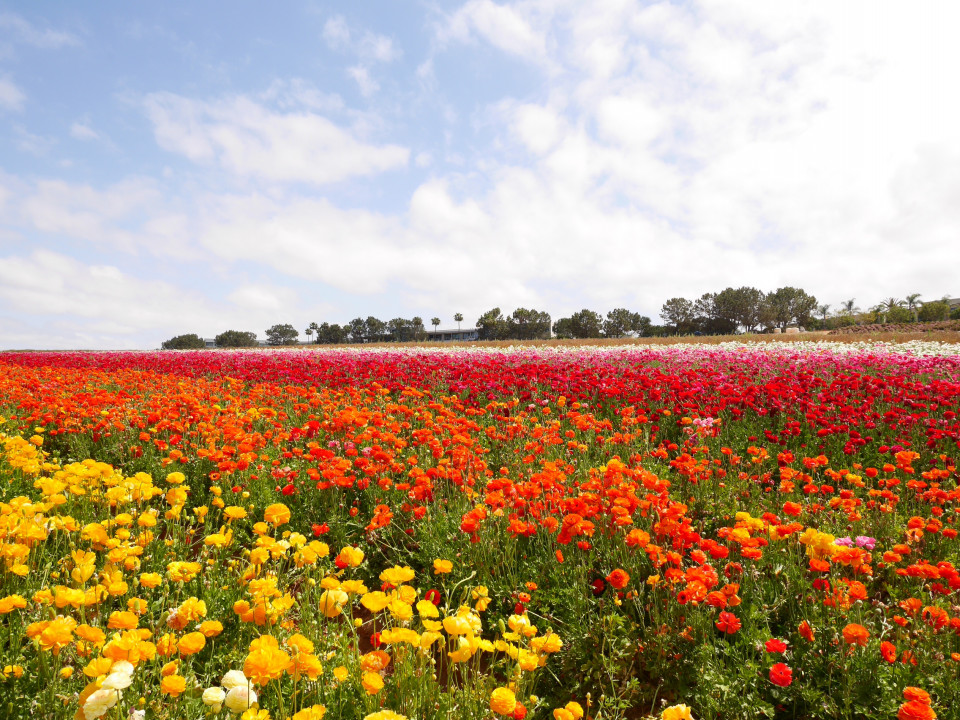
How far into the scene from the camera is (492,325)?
10300 cm

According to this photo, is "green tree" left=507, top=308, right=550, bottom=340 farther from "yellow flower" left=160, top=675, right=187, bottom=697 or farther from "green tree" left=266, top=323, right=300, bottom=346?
"yellow flower" left=160, top=675, right=187, bottom=697

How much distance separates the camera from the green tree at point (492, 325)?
4023 inches

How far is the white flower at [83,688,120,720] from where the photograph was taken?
5.52 feet

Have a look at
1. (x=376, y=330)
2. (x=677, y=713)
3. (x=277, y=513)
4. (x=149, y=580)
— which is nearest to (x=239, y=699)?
(x=149, y=580)

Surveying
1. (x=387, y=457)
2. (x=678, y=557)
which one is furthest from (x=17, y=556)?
(x=678, y=557)

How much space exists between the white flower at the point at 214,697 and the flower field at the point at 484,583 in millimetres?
10

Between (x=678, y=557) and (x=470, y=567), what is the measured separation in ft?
5.00

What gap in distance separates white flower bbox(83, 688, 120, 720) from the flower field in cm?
1

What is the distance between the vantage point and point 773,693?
2441 millimetres

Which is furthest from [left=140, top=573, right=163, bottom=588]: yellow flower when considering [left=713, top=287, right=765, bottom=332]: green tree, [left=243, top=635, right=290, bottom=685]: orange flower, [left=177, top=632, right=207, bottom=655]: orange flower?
[left=713, top=287, right=765, bottom=332]: green tree

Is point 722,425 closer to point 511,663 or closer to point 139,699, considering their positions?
point 511,663

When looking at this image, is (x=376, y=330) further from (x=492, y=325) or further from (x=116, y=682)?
(x=116, y=682)

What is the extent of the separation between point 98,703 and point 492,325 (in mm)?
101719

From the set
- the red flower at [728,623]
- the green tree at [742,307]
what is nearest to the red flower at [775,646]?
the red flower at [728,623]
